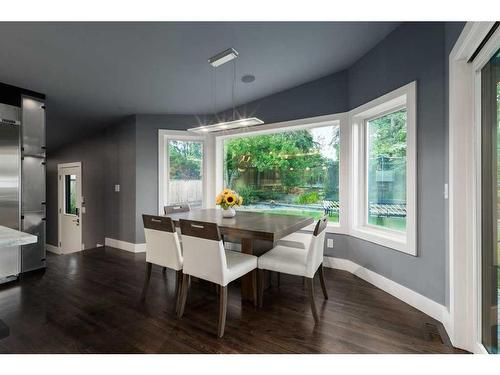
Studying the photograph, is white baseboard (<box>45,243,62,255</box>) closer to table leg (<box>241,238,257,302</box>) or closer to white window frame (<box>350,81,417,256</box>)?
table leg (<box>241,238,257,302</box>)

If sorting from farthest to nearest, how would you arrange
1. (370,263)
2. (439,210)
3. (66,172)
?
(66,172) < (370,263) < (439,210)

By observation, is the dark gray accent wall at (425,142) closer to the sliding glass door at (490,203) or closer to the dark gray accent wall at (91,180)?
the sliding glass door at (490,203)

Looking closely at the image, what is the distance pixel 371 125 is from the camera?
115 inches

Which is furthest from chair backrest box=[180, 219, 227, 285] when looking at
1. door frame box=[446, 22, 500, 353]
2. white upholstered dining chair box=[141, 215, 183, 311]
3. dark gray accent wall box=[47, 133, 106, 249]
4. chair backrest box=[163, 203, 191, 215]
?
dark gray accent wall box=[47, 133, 106, 249]

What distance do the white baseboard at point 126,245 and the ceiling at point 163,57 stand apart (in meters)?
2.35

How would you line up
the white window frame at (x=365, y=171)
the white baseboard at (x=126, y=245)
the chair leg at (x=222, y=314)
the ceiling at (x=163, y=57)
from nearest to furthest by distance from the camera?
the chair leg at (x=222, y=314), the ceiling at (x=163, y=57), the white window frame at (x=365, y=171), the white baseboard at (x=126, y=245)

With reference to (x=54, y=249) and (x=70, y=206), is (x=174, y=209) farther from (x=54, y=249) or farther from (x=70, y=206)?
(x=54, y=249)

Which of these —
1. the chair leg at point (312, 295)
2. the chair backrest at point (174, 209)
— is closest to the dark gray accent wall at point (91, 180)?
the chair backrest at point (174, 209)

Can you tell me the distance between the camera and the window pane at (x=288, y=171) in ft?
11.0

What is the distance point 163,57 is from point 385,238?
3079 millimetres

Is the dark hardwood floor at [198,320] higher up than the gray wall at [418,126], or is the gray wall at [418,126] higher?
the gray wall at [418,126]

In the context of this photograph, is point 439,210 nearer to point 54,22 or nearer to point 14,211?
point 54,22

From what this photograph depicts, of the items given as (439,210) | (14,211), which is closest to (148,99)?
(14,211)
